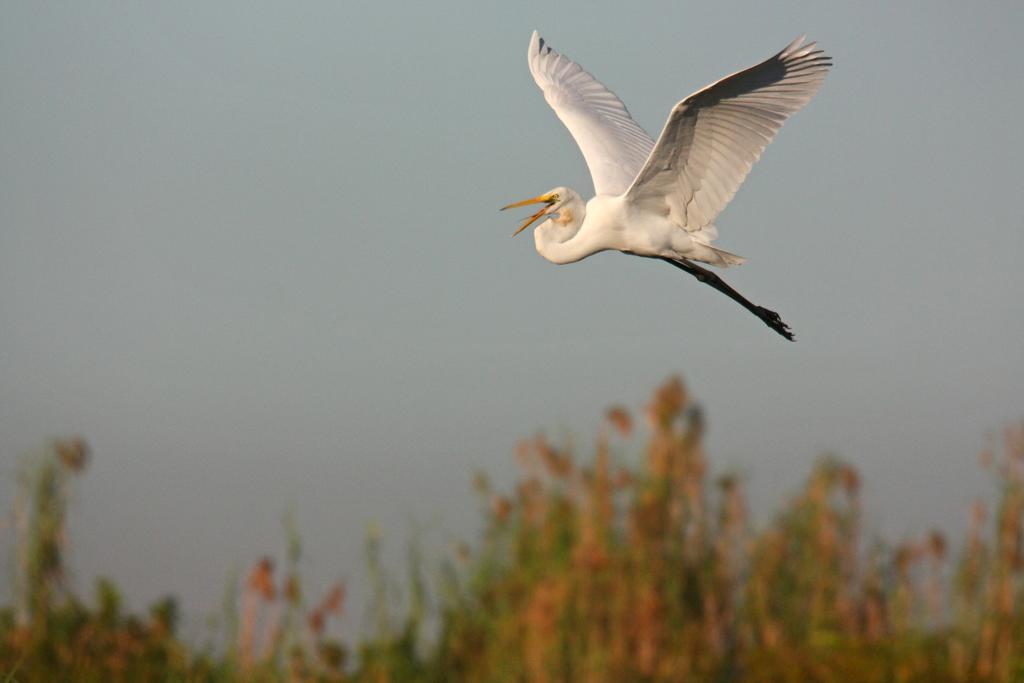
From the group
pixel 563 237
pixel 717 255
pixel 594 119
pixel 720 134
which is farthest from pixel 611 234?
pixel 594 119

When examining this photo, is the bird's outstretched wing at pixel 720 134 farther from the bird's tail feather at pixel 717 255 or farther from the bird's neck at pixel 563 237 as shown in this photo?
the bird's neck at pixel 563 237

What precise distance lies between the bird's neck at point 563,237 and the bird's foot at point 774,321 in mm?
1044

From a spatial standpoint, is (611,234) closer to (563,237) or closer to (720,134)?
(563,237)

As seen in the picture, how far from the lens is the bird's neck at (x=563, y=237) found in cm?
606

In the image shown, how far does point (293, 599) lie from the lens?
5.37m

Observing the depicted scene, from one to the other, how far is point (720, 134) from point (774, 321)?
1.54 metres

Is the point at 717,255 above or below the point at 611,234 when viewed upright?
below

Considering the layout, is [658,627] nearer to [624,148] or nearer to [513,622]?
[513,622]

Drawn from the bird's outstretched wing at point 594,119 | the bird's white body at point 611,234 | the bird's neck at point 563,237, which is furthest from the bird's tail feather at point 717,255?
the bird's outstretched wing at point 594,119

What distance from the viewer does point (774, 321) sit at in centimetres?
662

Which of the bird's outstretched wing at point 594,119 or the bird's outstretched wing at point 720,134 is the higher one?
the bird's outstretched wing at point 594,119

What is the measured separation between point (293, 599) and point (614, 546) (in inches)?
52.9

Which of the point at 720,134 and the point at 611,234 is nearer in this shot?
the point at 720,134

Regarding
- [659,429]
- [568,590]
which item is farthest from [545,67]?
[568,590]
